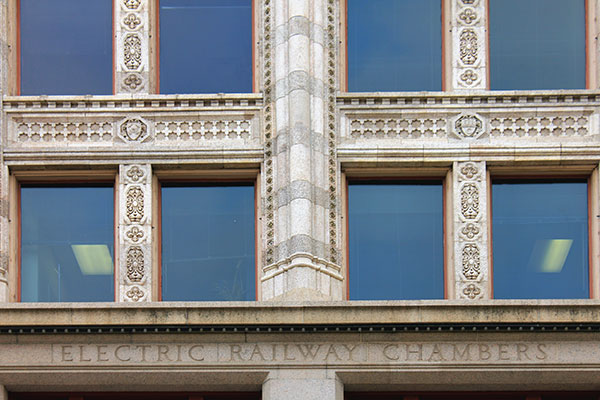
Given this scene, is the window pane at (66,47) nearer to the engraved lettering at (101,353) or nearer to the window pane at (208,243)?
the window pane at (208,243)

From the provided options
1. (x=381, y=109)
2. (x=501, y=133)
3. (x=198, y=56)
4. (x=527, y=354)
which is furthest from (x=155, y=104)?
(x=527, y=354)

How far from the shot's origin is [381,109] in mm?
25641

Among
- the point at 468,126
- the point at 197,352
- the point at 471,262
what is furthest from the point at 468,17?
the point at 197,352

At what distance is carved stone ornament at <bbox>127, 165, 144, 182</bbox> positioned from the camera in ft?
83.1

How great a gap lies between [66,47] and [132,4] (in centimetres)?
142

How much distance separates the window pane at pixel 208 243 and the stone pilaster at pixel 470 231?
136 inches

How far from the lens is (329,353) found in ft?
77.6

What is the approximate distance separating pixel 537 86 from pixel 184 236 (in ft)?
21.8

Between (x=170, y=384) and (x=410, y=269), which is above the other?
(x=410, y=269)

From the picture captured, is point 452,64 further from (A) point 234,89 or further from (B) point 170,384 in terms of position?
(B) point 170,384

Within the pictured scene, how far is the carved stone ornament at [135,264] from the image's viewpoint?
81.1ft

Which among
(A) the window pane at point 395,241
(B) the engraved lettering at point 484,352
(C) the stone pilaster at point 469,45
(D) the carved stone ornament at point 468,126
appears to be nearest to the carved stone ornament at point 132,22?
(A) the window pane at point 395,241

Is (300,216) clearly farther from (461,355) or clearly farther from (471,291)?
(461,355)

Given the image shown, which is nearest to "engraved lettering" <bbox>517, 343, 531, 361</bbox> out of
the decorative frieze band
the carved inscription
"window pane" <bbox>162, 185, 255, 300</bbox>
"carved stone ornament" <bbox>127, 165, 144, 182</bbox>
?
the carved inscription
